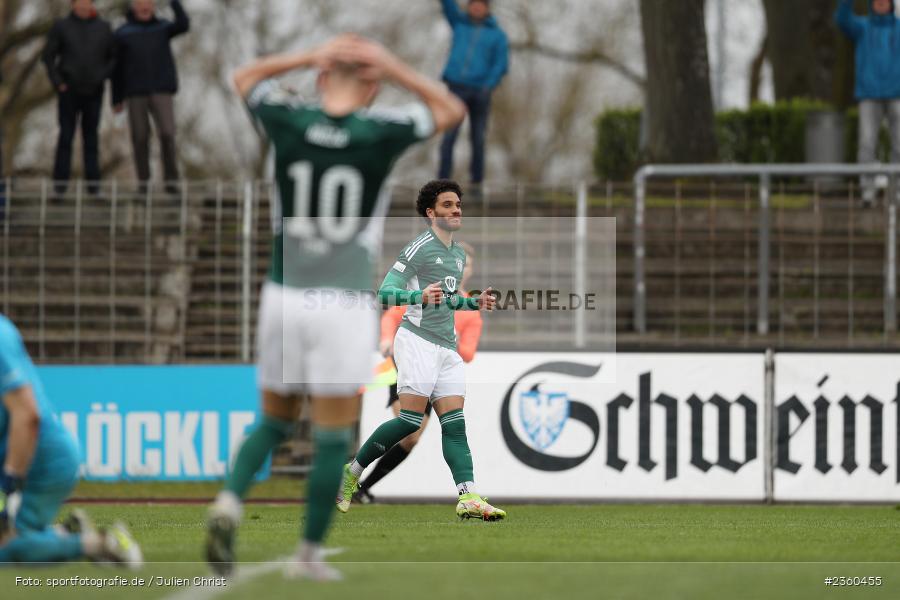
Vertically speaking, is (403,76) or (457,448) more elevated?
(403,76)

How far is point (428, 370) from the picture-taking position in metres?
11.0

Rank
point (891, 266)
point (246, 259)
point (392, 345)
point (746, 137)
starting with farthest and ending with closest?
1. point (746, 137)
2. point (246, 259)
3. point (891, 266)
4. point (392, 345)

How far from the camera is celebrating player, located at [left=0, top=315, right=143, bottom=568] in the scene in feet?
22.0

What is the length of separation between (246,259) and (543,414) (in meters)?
4.23

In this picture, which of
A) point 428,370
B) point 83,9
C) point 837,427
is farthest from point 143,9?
point 837,427

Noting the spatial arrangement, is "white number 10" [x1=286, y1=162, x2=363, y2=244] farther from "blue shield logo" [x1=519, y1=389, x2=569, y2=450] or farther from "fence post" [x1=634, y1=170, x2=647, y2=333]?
"fence post" [x1=634, y1=170, x2=647, y2=333]

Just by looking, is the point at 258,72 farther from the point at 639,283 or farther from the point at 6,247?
the point at 6,247

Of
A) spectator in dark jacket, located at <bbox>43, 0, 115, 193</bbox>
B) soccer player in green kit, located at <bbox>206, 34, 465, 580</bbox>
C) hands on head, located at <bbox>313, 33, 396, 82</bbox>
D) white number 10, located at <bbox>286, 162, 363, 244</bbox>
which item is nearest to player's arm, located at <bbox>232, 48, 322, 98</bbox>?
soccer player in green kit, located at <bbox>206, 34, 465, 580</bbox>

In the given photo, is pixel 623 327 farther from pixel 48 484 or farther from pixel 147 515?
pixel 48 484

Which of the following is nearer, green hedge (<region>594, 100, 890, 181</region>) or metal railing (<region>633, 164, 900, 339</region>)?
metal railing (<region>633, 164, 900, 339</region>)

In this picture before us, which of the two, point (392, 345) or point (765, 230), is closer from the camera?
point (392, 345)

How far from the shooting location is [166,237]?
17562 millimetres

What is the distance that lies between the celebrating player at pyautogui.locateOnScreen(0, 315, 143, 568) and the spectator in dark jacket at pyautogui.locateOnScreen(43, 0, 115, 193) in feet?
34.8

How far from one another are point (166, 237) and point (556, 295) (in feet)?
14.7
